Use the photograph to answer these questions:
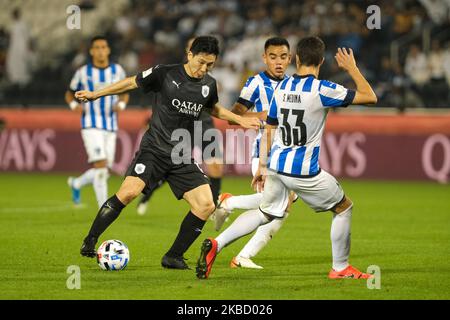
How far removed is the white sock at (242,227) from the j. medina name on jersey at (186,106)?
3.68 feet

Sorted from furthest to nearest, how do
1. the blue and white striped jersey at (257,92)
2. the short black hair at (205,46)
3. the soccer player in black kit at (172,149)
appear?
1. the blue and white striped jersey at (257,92)
2. the soccer player in black kit at (172,149)
3. the short black hair at (205,46)

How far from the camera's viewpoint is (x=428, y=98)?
797 inches

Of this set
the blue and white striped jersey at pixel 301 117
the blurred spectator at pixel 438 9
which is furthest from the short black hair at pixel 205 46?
the blurred spectator at pixel 438 9

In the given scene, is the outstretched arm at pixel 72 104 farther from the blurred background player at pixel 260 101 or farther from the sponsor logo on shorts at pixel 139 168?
the sponsor logo on shorts at pixel 139 168

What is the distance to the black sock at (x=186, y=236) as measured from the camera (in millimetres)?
9055

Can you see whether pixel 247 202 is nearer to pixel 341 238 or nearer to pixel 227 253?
pixel 227 253

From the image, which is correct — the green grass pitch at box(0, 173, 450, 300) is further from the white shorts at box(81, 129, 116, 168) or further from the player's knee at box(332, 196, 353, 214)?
the white shorts at box(81, 129, 116, 168)

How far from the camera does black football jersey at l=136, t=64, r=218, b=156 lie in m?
9.02

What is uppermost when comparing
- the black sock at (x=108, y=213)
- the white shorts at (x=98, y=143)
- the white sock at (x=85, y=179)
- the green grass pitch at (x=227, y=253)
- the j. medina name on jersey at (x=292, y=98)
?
the j. medina name on jersey at (x=292, y=98)

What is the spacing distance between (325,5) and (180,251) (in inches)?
572

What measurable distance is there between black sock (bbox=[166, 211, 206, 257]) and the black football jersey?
2.18 feet

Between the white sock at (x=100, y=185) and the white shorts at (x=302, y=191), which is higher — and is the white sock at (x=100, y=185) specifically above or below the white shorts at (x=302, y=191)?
below

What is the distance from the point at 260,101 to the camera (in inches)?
389

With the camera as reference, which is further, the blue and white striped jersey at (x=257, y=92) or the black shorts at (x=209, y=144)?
the black shorts at (x=209, y=144)
